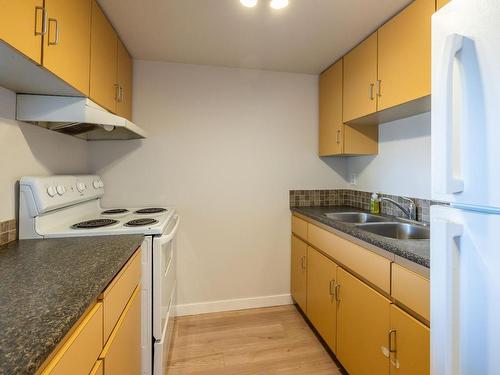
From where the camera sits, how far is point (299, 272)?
7.43 ft

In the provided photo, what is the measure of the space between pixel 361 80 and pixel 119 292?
6.35 feet

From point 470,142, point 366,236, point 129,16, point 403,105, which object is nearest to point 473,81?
point 470,142

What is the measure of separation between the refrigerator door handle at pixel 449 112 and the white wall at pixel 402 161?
4.14 feet

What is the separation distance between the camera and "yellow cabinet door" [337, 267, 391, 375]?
1.21 m

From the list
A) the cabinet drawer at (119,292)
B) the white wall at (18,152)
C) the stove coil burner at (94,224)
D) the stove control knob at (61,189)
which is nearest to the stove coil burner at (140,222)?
the stove coil burner at (94,224)

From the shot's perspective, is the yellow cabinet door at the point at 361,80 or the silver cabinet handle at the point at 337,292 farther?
the yellow cabinet door at the point at 361,80

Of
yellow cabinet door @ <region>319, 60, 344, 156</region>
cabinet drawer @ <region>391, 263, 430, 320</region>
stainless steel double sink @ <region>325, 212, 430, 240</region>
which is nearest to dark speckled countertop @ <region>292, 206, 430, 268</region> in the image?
cabinet drawer @ <region>391, 263, 430, 320</region>

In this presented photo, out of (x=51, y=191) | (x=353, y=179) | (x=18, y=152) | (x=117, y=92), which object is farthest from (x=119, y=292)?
(x=353, y=179)

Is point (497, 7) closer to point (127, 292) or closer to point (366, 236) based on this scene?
point (366, 236)

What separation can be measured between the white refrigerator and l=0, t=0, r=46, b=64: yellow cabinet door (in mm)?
1203

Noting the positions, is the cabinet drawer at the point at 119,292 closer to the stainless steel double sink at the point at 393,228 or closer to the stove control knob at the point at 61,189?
the stove control knob at the point at 61,189

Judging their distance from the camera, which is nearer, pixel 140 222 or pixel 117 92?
pixel 140 222

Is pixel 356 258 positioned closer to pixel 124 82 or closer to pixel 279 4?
pixel 279 4

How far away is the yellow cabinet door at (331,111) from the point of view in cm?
217
